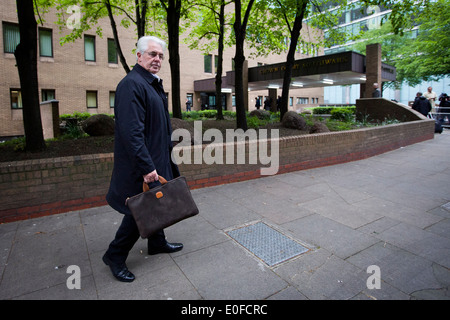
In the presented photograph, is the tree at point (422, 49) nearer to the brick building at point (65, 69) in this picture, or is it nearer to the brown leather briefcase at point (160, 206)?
the brick building at point (65, 69)

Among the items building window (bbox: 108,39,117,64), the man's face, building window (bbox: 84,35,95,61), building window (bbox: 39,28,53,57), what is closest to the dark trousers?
the man's face

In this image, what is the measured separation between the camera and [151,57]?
8.88ft

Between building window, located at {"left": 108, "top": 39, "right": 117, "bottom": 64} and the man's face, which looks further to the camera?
building window, located at {"left": 108, "top": 39, "right": 117, "bottom": 64}

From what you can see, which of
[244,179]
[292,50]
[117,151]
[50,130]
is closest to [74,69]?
[50,130]

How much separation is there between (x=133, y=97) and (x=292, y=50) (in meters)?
10.6

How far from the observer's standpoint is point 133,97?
97.7 inches

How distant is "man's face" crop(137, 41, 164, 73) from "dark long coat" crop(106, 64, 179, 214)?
0.05m

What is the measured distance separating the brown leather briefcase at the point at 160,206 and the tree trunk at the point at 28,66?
13.9 feet

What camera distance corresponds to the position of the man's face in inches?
106
